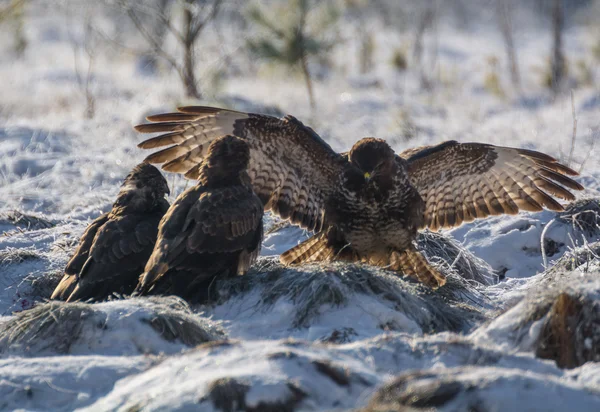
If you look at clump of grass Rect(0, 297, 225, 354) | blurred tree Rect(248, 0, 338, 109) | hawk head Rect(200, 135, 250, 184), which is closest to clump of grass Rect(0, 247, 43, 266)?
hawk head Rect(200, 135, 250, 184)

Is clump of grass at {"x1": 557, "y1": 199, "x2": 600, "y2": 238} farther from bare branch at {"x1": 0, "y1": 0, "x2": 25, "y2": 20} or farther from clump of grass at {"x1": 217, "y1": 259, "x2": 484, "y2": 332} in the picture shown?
bare branch at {"x1": 0, "y1": 0, "x2": 25, "y2": 20}

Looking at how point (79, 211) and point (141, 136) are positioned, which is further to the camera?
point (141, 136)

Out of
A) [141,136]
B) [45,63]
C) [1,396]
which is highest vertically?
[45,63]

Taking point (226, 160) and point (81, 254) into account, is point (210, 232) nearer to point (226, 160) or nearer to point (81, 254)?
point (226, 160)

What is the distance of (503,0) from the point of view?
25453mm

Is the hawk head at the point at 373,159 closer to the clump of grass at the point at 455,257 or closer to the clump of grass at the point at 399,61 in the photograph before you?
the clump of grass at the point at 455,257

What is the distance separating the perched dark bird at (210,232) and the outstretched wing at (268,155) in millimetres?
500

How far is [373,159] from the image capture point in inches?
246

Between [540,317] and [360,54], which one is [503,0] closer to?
[360,54]

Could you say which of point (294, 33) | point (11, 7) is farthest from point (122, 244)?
point (294, 33)

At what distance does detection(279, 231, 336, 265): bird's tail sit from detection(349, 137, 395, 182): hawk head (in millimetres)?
703

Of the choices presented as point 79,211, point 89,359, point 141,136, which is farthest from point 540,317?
point 141,136

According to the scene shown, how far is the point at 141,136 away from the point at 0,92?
7.65 metres

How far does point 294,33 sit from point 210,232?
40.4 ft
